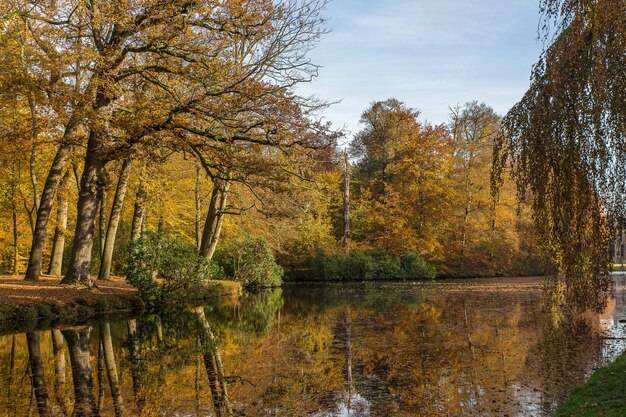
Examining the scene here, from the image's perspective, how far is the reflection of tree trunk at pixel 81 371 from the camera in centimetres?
655

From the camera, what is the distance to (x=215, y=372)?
8609 mm

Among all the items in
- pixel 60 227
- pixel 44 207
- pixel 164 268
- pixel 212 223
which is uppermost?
pixel 44 207

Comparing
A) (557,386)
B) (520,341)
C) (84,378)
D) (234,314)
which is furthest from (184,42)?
(557,386)

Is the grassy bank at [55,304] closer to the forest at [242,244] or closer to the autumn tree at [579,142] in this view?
the forest at [242,244]

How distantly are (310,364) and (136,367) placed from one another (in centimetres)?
282

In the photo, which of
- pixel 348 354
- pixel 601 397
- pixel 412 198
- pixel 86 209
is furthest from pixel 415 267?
pixel 601 397

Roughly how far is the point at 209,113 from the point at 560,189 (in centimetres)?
927

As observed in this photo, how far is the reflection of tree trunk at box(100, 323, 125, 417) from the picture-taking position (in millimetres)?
6656

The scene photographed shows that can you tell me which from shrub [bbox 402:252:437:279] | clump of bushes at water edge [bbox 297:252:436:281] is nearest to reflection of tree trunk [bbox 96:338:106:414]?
clump of bushes at water edge [bbox 297:252:436:281]

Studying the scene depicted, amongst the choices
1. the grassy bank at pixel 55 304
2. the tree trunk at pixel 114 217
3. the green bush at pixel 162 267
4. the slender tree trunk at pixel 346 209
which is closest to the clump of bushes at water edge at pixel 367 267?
the slender tree trunk at pixel 346 209

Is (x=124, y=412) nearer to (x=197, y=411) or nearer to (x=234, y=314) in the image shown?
(x=197, y=411)

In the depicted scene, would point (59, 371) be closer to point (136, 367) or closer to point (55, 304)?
point (136, 367)

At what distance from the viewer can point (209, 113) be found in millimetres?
14062

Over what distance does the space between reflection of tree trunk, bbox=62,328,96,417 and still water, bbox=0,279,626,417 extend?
0.7 inches
